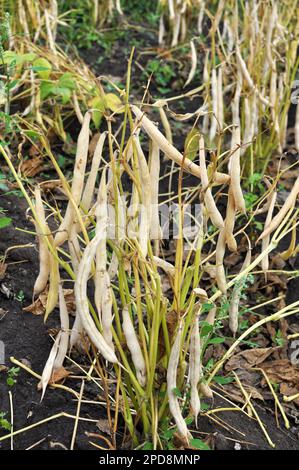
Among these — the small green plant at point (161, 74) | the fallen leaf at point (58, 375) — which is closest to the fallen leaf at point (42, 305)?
the fallen leaf at point (58, 375)

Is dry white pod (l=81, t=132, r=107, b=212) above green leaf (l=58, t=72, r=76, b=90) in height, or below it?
above

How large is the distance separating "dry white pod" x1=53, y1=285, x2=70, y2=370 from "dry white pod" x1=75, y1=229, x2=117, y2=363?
24cm

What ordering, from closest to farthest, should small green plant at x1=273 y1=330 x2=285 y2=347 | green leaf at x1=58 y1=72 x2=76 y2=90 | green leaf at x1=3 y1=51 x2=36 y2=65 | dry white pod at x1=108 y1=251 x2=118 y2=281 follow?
1. dry white pod at x1=108 y1=251 x2=118 y2=281
2. small green plant at x1=273 y1=330 x2=285 y2=347
3. green leaf at x1=3 y1=51 x2=36 y2=65
4. green leaf at x1=58 y1=72 x2=76 y2=90

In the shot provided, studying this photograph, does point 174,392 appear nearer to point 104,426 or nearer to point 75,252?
point 104,426

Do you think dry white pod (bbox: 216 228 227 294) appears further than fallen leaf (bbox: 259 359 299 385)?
No

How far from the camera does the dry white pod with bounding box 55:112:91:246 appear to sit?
1439 mm

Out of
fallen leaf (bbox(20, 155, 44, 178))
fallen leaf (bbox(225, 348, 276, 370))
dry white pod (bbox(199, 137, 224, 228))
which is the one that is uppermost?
dry white pod (bbox(199, 137, 224, 228))

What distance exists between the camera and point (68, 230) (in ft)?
5.03

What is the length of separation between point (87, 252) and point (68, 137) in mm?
1504

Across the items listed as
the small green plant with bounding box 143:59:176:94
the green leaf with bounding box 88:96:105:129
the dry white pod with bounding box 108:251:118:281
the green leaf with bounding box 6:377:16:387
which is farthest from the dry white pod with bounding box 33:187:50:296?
the small green plant with bounding box 143:59:176:94

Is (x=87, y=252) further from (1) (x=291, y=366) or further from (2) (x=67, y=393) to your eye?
(1) (x=291, y=366)

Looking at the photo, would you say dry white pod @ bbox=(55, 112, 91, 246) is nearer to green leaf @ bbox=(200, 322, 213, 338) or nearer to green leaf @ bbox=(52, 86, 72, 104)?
green leaf @ bbox=(200, 322, 213, 338)

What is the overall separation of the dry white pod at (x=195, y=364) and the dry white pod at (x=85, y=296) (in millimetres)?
178

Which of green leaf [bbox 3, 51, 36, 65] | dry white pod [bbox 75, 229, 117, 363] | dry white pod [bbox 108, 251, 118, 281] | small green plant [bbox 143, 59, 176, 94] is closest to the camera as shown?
dry white pod [bbox 75, 229, 117, 363]
